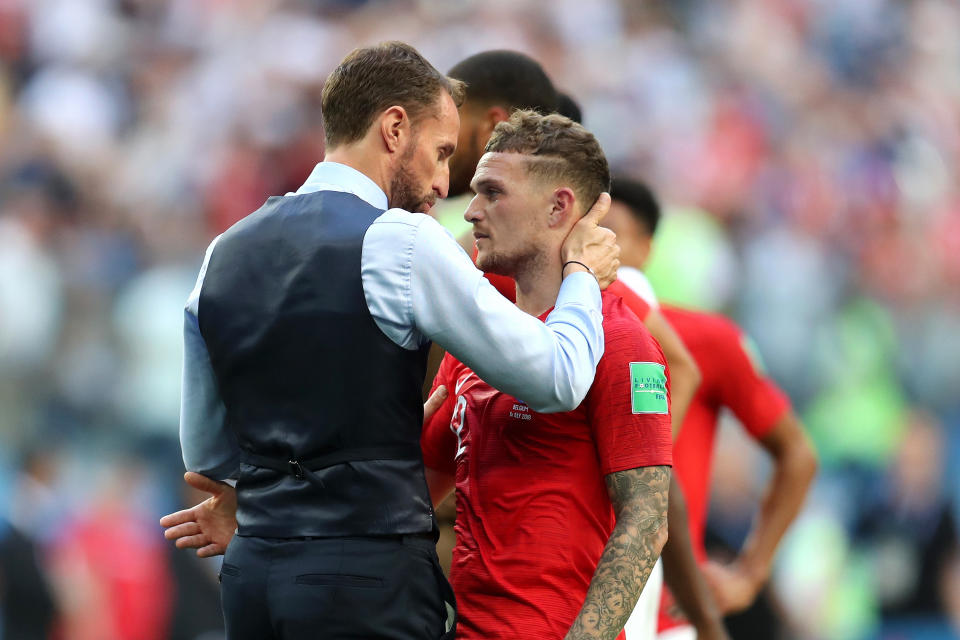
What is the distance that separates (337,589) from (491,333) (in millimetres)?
579

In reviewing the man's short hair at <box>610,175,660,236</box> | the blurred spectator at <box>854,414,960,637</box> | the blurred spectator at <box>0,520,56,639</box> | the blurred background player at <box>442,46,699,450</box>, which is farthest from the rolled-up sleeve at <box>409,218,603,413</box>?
the blurred spectator at <box>854,414,960,637</box>

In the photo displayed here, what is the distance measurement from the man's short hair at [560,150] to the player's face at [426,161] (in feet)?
0.54

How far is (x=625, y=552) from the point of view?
2689 mm

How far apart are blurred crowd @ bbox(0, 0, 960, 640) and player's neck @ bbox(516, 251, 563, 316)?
476 centimetres

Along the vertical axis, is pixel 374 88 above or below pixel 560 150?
above

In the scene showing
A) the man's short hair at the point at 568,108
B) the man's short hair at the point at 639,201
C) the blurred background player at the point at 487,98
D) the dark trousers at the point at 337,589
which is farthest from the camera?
the man's short hair at the point at 639,201

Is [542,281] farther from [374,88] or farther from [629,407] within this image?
[374,88]

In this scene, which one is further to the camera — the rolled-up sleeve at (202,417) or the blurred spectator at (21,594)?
the blurred spectator at (21,594)

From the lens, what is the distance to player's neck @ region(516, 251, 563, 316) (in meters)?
3.02

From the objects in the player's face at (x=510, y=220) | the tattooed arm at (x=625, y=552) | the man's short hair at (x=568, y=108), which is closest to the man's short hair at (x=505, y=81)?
the man's short hair at (x=568, y=108)

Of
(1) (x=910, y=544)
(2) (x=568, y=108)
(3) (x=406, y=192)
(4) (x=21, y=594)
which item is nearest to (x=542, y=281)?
(3) (x=406, y=192)

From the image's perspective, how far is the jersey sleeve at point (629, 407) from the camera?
2766 millimetres

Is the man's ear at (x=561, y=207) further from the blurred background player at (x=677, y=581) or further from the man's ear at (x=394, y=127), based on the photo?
the blurred background player at (x=677, y=581)

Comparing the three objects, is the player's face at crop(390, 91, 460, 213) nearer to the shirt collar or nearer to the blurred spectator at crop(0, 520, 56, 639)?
the shirt collar
